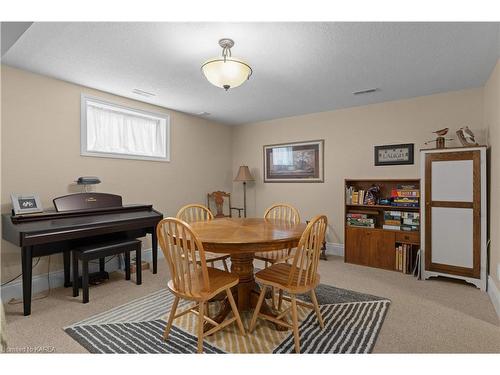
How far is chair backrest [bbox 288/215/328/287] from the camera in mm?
1830

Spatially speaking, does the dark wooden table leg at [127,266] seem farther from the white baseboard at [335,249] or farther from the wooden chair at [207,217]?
the white baseboard at [335,249]

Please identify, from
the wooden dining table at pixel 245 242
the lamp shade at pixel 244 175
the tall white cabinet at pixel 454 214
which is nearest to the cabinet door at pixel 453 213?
the tall white cabinet at pixel 454 214

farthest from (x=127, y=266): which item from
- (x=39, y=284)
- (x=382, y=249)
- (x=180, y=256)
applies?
(x=382, y=249)

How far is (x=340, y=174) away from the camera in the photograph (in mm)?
4363

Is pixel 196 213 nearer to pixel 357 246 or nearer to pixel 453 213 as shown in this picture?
pixel 357 246

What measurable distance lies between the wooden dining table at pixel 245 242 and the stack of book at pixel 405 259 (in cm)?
182

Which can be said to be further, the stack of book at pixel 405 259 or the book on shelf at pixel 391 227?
the book on shelf at pixel 391 227

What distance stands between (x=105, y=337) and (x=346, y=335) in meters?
1.77

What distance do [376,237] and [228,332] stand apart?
253 cm

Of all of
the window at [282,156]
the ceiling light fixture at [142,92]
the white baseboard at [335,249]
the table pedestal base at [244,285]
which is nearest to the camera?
the table pedestal base at [244,285]

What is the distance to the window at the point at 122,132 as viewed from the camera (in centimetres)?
339

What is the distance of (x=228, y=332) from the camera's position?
6.77ft

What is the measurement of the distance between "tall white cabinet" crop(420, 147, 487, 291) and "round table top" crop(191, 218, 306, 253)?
1895 mm
